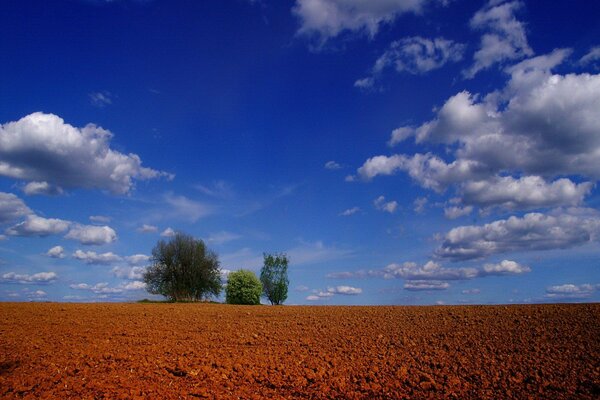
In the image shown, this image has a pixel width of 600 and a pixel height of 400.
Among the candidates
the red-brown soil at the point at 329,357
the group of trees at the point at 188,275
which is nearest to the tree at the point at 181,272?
the group of trees at the point at 188,275

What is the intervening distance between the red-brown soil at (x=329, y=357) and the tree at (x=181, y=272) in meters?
25.5

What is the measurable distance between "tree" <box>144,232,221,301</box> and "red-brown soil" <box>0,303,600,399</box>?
25.5 m

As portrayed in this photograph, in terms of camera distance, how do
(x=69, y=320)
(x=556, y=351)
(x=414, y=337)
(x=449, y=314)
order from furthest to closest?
1. (x=69, y=320)
2. (x=449, y=314)
3. (x=414, y=337)
4. (x=556, y=351)

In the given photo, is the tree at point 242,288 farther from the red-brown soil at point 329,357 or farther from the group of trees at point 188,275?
the red-brown soil at point 329,357

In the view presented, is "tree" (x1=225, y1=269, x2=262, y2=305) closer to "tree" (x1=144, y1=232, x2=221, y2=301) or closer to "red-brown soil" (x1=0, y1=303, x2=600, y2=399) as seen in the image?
"tree" (x1=144, y1=232, x2=221, y2=301)

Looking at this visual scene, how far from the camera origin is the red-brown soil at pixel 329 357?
8367 millimetres

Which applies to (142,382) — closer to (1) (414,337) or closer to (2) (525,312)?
(1) (414,337)

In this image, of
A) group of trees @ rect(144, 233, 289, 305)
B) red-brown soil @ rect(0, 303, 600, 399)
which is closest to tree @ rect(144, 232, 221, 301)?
group of trees @ rect(144, 233, 289, 305)

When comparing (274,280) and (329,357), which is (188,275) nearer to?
(274,280)

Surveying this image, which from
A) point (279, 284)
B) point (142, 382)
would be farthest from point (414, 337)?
point (279, 284)

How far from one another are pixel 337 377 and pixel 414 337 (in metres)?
3.72

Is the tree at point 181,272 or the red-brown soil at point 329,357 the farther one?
the tree at point 181,272

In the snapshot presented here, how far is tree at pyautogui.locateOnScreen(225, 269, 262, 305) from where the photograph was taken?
3450 cm

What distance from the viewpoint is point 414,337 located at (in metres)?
11.8
